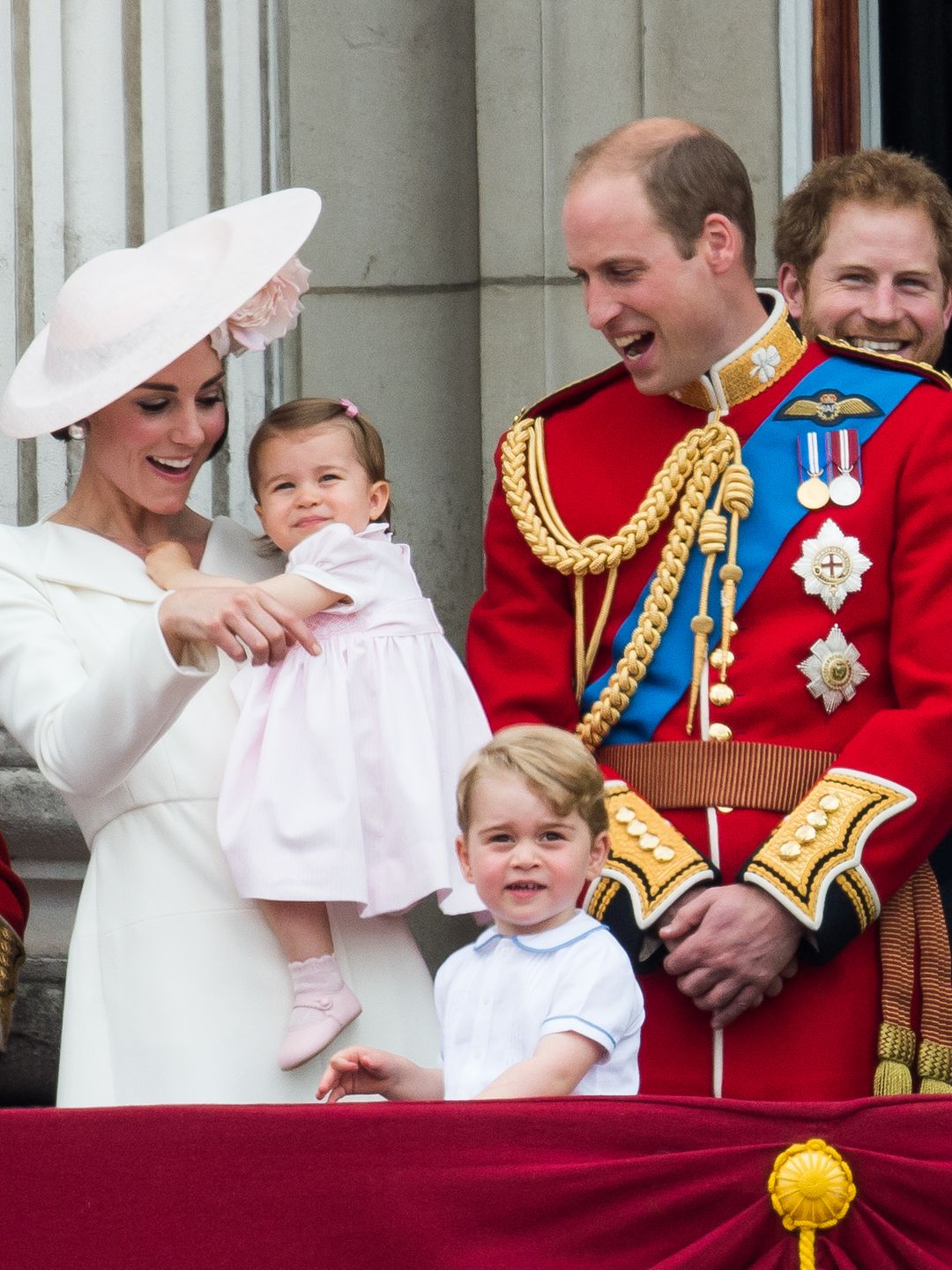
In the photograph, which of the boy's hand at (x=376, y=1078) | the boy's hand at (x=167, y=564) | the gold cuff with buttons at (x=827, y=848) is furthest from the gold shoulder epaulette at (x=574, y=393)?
the boy's hand at (x=376, y=1078)

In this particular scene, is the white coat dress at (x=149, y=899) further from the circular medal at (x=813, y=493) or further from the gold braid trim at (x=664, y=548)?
the circular medal at (x=813, y=493)

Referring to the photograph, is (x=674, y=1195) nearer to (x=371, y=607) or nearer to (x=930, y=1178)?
(x=930, y=1178)

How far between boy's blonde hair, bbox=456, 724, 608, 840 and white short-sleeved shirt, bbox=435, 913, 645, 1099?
12 cm

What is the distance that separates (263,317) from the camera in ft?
9.90

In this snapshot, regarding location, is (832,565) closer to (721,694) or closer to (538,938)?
(721,694)

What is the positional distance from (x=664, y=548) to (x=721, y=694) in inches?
8.3

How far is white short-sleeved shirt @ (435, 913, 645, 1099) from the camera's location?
2416 mm

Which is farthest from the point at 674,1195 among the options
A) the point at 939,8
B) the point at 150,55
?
the point at 939,8

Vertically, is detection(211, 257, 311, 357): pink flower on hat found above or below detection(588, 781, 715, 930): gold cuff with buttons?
above

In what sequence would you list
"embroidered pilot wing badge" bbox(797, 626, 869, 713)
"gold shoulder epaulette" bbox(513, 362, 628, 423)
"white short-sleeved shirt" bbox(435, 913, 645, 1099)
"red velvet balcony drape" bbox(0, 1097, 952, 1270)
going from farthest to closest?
1. "gold shoulder epaulette" bbox(513, 362, 628, 423)
2. "embroidered pilot wing badge" bbox(797, 626, 869, 713)
3. "white short-sleeved shirt" bbox(435, 913, 645, 1099)
4. "red velvet balcony drape" bbox(0, 1097, 952, 1270)

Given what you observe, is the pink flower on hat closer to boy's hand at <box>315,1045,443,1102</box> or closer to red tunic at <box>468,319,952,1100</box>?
red tunic at <box>468,319,952,1100</box>

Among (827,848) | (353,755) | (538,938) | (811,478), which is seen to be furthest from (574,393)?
(538,938)

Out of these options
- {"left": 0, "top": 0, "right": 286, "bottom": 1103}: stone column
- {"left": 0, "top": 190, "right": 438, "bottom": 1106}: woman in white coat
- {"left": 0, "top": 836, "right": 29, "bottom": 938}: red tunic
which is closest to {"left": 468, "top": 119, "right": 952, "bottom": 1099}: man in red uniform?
{"left": 0, "top": 190, "right": 438, "bottom": 1106}: woman in white coat

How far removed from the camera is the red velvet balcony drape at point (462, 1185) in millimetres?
2160
